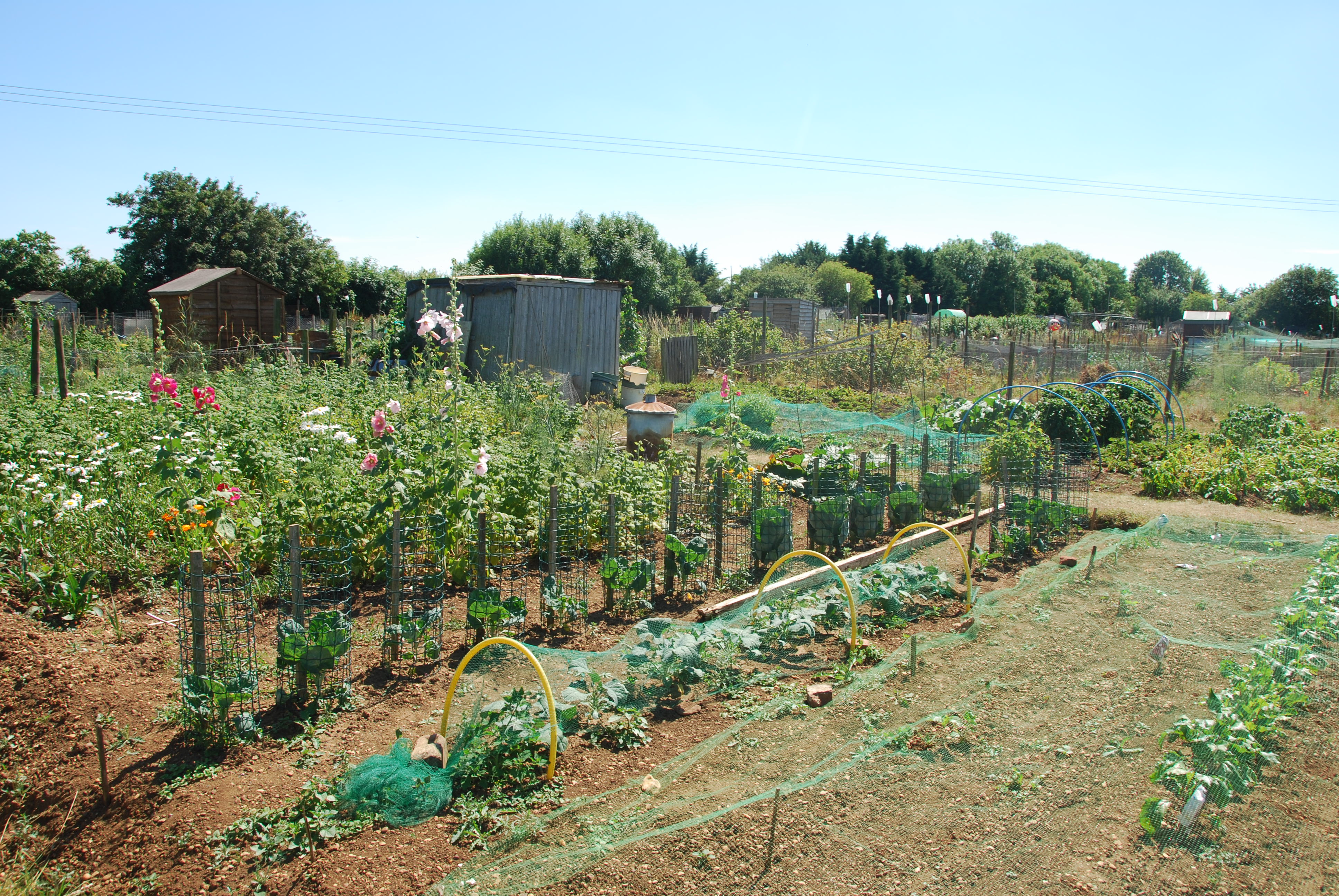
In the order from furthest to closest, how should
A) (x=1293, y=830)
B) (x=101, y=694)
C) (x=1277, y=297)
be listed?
1. (x=1277, y=297)
2. (x=101, y=694)
3. (x=1293, y=830)

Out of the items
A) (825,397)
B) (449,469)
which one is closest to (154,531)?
(449,469)

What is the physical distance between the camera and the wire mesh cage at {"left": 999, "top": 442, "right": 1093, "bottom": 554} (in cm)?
678

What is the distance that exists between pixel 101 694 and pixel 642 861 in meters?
2.93

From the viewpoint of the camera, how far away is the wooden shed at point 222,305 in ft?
55.8

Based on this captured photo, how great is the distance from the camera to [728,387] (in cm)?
1112

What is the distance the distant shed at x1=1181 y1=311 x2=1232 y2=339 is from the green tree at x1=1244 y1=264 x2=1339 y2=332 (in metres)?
2.13

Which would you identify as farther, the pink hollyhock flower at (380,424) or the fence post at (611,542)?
the fence post at (611,542)

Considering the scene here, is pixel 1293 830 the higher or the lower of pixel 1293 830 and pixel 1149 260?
the lower

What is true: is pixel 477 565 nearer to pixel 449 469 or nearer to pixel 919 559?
pixel 449 469

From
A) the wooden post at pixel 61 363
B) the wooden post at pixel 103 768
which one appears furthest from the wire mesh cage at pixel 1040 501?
the wooden post at pixel 61 363

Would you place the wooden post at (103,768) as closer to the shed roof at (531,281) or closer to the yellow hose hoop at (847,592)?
the yellow hose hoop at (847,592)

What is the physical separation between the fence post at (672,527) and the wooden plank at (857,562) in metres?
0.33

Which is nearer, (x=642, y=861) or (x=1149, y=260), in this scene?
(x=642, y=861)

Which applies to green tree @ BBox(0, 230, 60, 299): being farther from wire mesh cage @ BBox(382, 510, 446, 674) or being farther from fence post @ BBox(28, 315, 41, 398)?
wire mesh cage @ BBox(382, 510, 446, 674)
